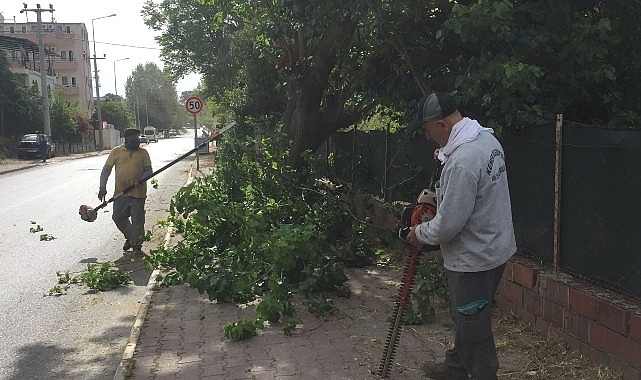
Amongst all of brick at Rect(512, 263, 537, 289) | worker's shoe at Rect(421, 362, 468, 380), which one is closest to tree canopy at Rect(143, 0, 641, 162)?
→ brick at Rect(512, 263, 537, 289)

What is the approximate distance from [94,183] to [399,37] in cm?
1627

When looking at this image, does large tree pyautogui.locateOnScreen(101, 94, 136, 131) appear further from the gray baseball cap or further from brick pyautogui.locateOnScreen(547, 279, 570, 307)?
the gray baseball cap

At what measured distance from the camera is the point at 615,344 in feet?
13.3

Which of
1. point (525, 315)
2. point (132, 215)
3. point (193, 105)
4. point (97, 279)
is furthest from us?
point (193, 105)

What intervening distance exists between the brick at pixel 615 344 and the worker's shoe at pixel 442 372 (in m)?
0.93

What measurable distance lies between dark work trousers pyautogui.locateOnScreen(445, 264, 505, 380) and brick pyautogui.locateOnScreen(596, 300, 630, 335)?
99 cm

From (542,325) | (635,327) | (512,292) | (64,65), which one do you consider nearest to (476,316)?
(635,327)

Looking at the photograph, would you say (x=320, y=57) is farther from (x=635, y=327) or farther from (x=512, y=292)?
(x=635, y=327)

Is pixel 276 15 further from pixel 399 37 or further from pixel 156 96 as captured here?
pixel 156 96

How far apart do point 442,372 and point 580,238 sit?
1.53 meters

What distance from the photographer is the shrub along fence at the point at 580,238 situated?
4.14 m

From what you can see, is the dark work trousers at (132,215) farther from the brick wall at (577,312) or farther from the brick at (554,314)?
the brick at (554,314)

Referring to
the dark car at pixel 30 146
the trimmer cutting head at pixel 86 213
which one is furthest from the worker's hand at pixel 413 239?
the dark car at pixel 30 146

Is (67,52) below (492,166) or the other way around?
the other way around
